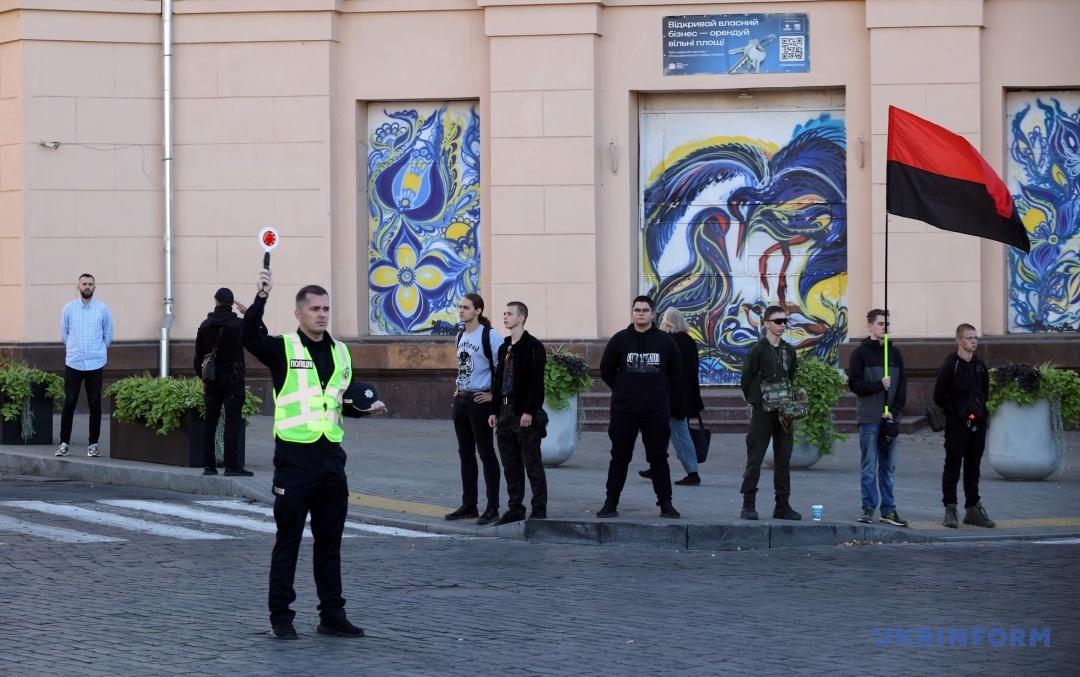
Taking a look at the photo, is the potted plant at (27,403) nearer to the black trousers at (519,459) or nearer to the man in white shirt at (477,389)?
the man in white shirt at (477,389)

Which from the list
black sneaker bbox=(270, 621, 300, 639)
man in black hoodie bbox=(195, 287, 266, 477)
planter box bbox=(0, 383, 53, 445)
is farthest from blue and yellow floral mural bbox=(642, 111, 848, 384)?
black sneaker bbox=(270, 621, 300, 639)

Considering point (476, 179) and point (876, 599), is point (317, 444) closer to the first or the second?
point (876, 599)

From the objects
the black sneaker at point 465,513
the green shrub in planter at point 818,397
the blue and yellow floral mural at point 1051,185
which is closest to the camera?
the black sneaker at point 465,513

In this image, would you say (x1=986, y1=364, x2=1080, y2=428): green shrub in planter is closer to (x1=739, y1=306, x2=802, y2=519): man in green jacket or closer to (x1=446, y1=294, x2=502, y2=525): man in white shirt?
(x1=739, y1=306, x2=802, y2=519): man in green jacket

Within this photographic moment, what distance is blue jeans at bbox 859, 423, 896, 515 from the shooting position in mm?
12133

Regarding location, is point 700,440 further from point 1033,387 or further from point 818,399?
point 1033,387

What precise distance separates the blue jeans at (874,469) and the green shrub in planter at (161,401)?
5865 mm

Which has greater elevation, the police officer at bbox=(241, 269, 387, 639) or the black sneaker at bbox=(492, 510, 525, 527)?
the police officer at bbox=(241, 269, 387, 639)

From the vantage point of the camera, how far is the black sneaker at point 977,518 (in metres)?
12.2

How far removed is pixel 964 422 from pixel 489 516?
381cm

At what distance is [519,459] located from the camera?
479 inches

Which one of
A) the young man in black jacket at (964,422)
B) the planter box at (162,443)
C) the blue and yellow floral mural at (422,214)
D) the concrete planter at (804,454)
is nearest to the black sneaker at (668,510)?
the young man in black jacket at (964,422)

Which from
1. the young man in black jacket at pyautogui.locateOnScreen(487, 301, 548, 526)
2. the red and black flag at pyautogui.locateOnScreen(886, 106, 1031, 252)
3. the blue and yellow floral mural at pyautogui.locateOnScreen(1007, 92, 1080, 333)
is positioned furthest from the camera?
the blue and yellow floral mural at pyautogui.locateOnScreen(1007, 92, 1080, 333)

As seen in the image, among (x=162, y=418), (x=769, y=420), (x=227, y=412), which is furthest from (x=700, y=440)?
(x=162, y=418)
